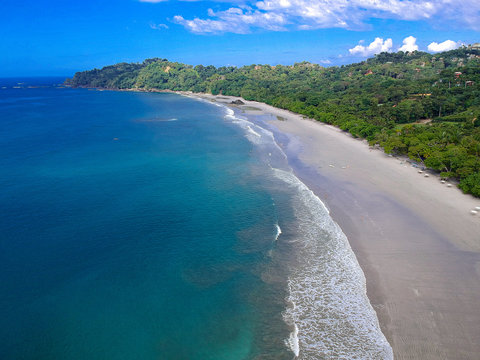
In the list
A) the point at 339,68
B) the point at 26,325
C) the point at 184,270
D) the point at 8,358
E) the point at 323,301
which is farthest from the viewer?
the point at 339,68

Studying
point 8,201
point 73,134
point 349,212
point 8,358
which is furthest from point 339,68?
point 8,358

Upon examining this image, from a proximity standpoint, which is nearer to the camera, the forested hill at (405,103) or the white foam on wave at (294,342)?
the white foam on wave at (294,342)

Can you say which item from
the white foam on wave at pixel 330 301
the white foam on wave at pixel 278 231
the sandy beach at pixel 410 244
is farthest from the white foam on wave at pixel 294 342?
the white foam on wave at pixel 278 231

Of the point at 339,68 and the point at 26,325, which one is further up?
the point at 339,68

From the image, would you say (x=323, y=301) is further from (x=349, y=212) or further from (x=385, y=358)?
(x=349, y=212)

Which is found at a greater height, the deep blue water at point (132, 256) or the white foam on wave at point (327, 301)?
the white foam on wave at point (327, 301)

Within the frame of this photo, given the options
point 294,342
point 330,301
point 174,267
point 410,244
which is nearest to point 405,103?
point 410,244

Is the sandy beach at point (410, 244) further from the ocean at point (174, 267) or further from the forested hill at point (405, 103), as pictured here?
the forested hill at point (405, 103)
